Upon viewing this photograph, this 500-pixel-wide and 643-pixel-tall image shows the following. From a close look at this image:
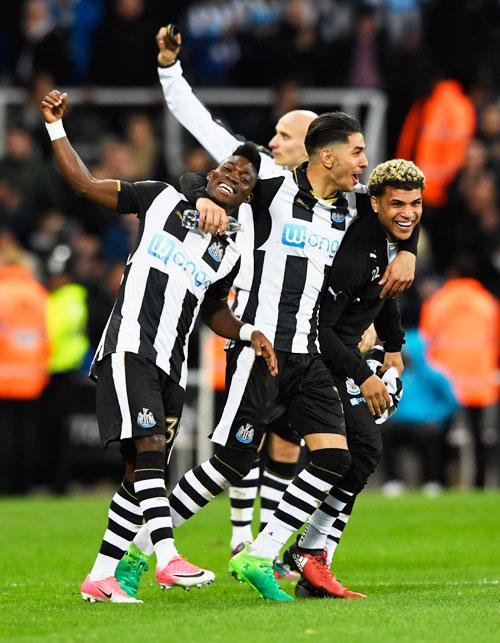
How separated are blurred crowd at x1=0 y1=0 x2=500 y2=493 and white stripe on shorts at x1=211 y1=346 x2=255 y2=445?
777cm

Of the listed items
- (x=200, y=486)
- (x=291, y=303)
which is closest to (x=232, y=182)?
(x=291, y=303)

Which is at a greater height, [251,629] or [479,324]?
[479,324]

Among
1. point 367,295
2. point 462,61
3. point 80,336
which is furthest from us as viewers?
point 462,61

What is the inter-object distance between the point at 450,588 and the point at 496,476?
9.10 metres

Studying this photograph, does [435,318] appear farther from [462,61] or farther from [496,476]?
[462,61]

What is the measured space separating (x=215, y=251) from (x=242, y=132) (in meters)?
10.5

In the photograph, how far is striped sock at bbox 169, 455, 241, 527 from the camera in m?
8.35

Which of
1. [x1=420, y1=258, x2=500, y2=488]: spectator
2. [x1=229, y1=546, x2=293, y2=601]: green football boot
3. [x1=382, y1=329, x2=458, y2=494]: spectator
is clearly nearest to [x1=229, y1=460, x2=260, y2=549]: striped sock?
[x1=229, y1=546, x2=293, y2=601]: green football boot

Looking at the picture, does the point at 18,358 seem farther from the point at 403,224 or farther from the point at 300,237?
the point at 403,224

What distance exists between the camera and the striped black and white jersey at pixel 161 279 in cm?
789

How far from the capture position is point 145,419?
25.2 ft

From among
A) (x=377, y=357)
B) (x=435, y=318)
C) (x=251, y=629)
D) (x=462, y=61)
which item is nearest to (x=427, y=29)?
(x=462, y=61)

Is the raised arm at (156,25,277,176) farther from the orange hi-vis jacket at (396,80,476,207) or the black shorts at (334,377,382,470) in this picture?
the orange hi-vis jacket at (396,80,476,207)

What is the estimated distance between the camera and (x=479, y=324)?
16938 millimetres
